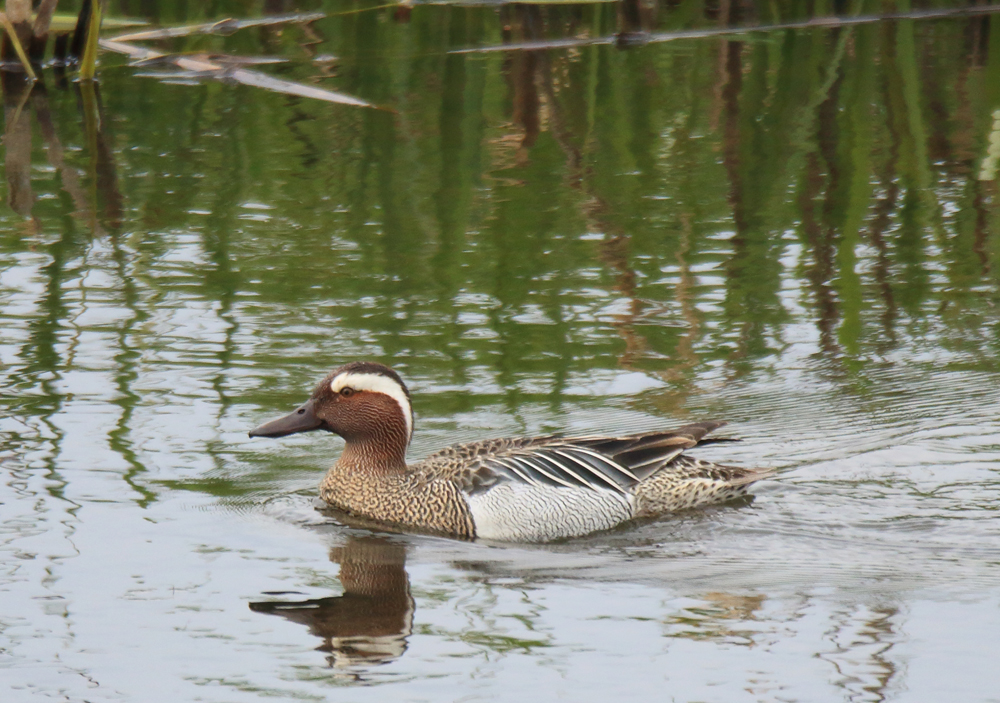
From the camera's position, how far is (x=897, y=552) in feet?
21.9

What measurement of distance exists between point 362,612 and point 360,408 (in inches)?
73.0

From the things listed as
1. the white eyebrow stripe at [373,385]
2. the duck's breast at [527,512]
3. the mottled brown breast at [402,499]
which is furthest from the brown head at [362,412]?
the duck's breast at [527,512]

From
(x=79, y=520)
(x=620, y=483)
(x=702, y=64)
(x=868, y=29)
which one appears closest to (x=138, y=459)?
(x=79, y=520)

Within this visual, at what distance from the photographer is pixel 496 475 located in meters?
7.32

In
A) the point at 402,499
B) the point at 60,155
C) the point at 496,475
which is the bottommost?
the point at 402,499

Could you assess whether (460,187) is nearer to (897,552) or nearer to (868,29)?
(897,552)

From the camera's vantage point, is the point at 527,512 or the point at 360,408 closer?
the point at 527,512

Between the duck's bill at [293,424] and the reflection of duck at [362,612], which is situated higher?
the duck's bill at [293,424]

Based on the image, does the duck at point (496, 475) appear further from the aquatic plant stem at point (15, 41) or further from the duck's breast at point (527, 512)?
the aquatic plant stem at point (15, 41)

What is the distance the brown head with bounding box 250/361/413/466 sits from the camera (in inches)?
299

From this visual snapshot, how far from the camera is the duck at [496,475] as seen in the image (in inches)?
286

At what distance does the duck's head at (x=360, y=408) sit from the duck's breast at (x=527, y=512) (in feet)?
2.14

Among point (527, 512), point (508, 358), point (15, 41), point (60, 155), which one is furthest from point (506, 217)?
point (15, 41)

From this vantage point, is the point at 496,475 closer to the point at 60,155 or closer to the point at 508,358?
the point at 508,358
